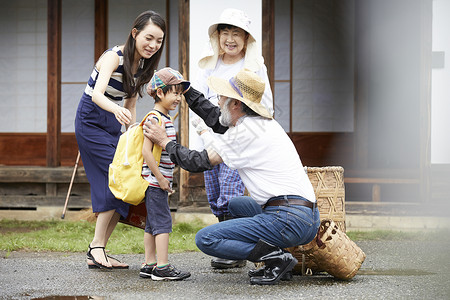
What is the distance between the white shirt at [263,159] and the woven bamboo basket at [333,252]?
258 mm

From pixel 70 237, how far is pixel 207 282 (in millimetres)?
2651

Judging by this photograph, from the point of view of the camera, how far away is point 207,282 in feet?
13.0

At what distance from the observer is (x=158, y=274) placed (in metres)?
3.96

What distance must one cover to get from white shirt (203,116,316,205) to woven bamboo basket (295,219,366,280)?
0.85 ft

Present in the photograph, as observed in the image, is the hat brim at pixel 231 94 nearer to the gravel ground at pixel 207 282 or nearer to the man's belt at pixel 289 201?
the man's belt at pixel 289 201

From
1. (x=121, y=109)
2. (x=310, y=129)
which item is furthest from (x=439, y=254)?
(x=310, y=129)

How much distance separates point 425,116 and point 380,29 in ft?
8.57

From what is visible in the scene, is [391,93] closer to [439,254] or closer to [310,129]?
[310,129]

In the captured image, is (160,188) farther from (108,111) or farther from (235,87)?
(235,87)

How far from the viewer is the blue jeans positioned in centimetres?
370

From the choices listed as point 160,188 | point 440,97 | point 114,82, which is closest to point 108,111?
point 114,82

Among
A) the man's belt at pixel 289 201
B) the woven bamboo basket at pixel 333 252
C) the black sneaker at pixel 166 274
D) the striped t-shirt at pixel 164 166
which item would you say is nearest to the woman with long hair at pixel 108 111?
the striped t-shirt at pixel 164 166

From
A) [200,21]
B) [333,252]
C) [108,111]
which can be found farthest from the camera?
[200,21]

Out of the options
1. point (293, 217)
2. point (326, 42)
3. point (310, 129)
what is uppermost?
point (326, 42)
